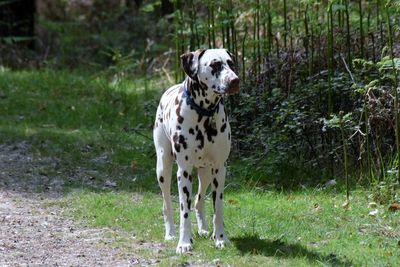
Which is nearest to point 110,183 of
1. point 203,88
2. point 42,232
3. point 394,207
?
point 42,232

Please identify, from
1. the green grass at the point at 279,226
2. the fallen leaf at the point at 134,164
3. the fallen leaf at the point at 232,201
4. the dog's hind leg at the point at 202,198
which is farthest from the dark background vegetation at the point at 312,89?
the dog's hind leg at the point at 202,198

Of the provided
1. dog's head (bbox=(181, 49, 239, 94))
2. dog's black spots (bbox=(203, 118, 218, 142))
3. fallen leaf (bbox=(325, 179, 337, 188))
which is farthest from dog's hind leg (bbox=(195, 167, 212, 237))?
fallen leaf (bbox=(325, 179, 337, 188))

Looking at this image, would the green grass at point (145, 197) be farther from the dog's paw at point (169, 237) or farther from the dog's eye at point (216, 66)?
the dog's eye at point (216, 66)

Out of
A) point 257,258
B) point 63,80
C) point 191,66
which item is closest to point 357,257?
point 257,258

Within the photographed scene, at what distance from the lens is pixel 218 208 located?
7543mm

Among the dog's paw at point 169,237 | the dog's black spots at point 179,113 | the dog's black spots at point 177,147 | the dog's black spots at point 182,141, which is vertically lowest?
the dog's paw at point 169,237

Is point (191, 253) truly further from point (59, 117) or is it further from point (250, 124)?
point (59, 117)

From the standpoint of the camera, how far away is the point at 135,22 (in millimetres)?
19859

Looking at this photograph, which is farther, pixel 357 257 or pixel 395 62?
pixel 395 62

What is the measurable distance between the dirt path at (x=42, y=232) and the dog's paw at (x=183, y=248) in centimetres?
26

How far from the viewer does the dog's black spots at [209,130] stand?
7.36 meters

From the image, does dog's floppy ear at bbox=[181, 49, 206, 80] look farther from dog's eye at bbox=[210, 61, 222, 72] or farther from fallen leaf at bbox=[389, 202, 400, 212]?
fallen leaf at bbox=[389, 202, 400, 212]

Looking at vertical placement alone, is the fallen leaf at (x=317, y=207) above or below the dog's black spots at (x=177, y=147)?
below

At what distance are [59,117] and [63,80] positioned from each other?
8.47ft
